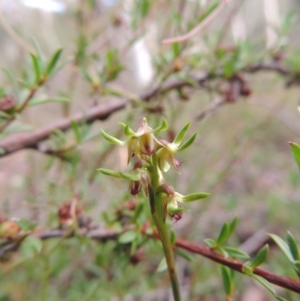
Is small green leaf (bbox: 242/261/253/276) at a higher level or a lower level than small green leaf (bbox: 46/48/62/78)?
lower

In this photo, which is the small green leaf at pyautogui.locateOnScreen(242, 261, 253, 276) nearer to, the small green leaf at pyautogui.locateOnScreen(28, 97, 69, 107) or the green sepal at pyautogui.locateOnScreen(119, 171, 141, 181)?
the green sepal at pyautogui.locateOnScreen(119, 171, 141, 181)

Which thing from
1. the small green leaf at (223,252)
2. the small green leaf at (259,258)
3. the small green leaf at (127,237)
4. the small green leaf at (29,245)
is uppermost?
the small green leaf at (259,258)

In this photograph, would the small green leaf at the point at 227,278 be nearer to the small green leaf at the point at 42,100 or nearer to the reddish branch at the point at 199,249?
the reddish branch at the point at 199,249

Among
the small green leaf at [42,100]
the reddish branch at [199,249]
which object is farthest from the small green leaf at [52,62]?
the reddish branch at [199,249]

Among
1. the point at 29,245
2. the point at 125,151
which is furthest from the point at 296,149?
the point at 125,151

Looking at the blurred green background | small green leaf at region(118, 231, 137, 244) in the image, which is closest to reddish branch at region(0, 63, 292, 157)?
the blurred green background

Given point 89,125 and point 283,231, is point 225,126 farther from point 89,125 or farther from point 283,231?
point 89,125

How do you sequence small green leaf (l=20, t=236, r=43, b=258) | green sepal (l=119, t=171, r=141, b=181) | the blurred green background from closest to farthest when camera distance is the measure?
green sepal (l=119, t=171, r=141, b=181) < small green leaf (l=20, t=236, r=43, b=258) < the blurred green background

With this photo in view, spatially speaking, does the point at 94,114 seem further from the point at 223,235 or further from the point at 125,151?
the point at 125,151
